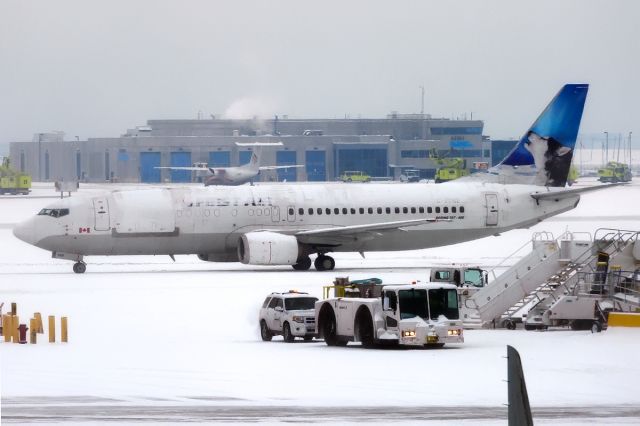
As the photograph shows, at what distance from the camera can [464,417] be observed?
77.0 feet

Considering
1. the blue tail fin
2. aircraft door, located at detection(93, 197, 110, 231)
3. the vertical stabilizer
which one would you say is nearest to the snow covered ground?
aircraft door, located at detection(93, 197, 110, 231)

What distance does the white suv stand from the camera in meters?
39.6

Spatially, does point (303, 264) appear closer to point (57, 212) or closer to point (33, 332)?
point (57, 212)

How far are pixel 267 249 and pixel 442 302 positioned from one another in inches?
1148

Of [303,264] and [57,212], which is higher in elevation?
[57,212]

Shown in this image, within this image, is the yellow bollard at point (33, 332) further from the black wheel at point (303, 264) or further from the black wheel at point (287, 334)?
the black wheel at point (303, 264)

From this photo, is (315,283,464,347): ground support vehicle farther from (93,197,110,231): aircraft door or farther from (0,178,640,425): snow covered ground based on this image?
(93,197,110,231): aircraft door

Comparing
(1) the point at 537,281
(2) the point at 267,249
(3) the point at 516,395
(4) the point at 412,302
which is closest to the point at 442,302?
(4) the point at 412,302

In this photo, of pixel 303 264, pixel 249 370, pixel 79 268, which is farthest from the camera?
pixel 303 264

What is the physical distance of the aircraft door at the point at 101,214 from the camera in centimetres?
6397

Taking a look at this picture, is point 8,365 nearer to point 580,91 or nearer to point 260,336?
point 260,336

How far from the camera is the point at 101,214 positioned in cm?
6419

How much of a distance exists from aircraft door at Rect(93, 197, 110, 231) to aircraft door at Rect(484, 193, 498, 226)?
19416 mm

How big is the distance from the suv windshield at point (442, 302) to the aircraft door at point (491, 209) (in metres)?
34.6
